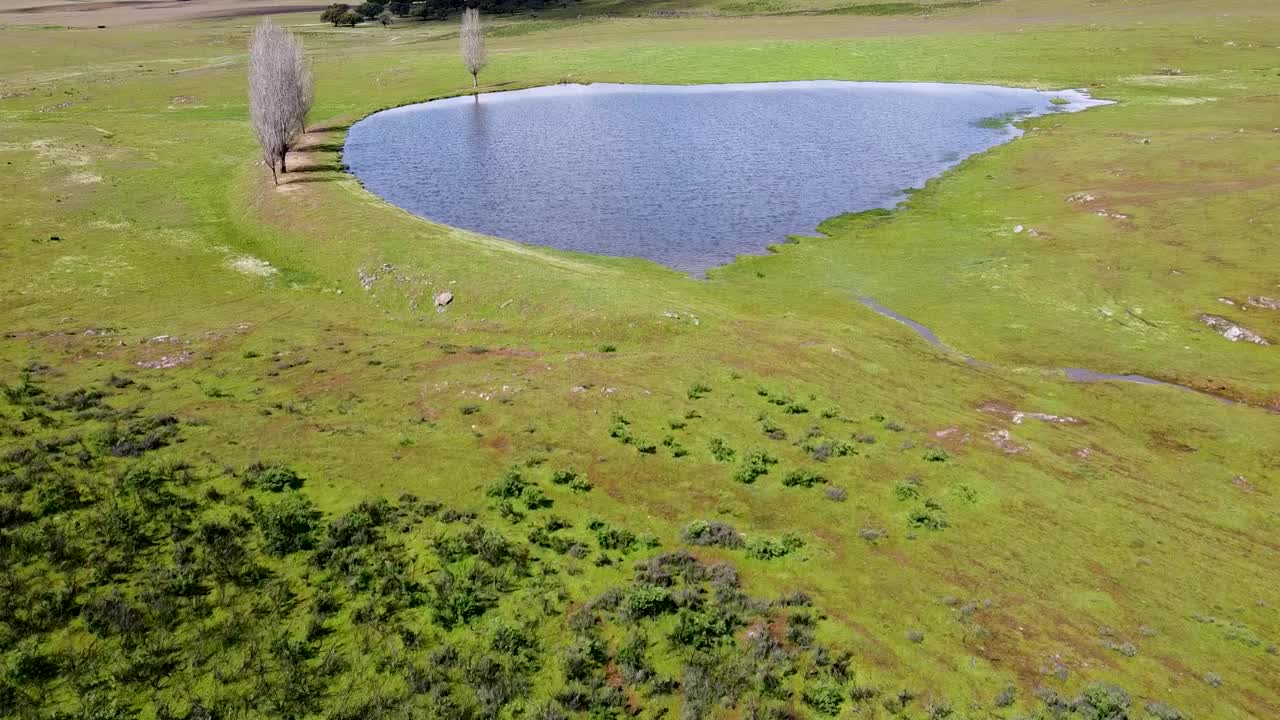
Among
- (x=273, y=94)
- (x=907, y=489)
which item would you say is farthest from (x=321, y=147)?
(x=907, y=489)

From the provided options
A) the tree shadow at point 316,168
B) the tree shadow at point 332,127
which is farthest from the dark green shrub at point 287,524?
the tree shadow at point 332,127

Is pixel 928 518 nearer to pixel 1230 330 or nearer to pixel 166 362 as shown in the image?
pixel 1230 330

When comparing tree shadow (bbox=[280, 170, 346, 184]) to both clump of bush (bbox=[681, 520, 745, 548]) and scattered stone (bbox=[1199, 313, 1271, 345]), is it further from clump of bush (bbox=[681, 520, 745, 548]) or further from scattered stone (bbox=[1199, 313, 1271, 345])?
scattered stone (bbox=[1199, 313, 1271, 345])

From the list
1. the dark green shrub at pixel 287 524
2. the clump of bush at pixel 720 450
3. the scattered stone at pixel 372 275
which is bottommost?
the clump of bush at pixel 720 450

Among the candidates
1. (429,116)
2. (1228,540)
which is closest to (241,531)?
(1228,540)

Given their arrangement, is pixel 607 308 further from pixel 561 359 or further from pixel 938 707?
pixel 938 707

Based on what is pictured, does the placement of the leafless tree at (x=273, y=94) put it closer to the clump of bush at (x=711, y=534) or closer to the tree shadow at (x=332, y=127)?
the tree shadow at (x=332, y=127)
